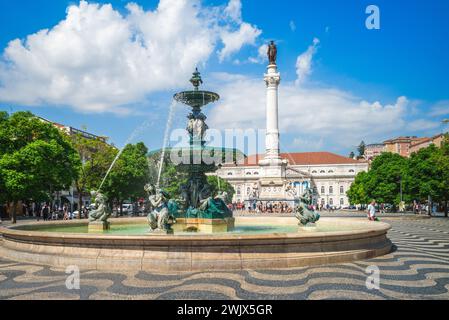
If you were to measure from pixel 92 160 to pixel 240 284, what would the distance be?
32977 millimetres

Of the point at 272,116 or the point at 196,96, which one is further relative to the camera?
the point at 272,116

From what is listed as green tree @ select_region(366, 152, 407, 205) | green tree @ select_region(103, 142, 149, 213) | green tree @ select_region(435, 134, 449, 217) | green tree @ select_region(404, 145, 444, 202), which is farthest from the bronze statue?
green tree @ select_region(435, 134, 449, 217)

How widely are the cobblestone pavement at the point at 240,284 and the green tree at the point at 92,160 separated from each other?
2922 cm

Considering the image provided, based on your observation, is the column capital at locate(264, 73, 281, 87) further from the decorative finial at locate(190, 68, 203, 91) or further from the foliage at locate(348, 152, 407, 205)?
the decorative finial at locate(190, 68, 203, 91)

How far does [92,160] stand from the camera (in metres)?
37.2

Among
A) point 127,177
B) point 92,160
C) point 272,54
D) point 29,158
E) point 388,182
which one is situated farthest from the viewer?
point 272,54

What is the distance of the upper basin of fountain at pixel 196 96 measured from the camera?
15538 millimetres

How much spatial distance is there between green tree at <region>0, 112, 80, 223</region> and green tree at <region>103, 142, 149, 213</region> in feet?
29.5

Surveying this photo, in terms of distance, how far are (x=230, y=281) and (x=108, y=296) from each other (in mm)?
2311

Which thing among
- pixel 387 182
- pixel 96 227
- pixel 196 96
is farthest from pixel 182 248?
pixel 387 182

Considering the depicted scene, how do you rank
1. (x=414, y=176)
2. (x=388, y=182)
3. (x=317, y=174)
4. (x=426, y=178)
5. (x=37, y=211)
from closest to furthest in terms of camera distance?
(x=426, y=178)
(x=414, y=176)
(x=37, y=211)
(x=388, y=182)
(x=317, y=174)

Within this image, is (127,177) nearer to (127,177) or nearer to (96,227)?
(127,177)
